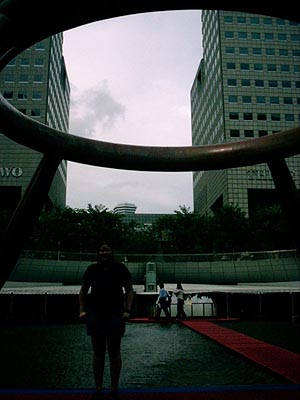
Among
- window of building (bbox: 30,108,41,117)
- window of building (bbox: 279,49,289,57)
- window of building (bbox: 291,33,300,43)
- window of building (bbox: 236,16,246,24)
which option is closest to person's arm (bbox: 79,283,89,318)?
window of building (bbox: 30,108,41,117)

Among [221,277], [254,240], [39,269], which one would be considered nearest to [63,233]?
[39,269]

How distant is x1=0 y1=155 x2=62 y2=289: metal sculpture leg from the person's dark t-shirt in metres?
7.54

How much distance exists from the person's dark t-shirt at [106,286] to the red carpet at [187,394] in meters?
1.15

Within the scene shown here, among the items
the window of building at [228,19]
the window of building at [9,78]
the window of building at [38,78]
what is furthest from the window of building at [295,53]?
the window of building at [9,78]

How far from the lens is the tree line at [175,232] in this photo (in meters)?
45.6

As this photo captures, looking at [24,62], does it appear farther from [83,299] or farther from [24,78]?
[83,299]

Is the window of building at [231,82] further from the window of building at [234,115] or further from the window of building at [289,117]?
the window of building at [289,117]

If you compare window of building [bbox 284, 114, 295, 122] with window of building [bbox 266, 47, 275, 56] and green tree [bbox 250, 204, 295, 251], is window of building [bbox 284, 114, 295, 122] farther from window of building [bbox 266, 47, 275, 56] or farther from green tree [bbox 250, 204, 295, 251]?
green tree [bbox 250, 204, 295, 251]

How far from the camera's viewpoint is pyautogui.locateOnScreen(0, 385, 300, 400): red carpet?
516 centimetres

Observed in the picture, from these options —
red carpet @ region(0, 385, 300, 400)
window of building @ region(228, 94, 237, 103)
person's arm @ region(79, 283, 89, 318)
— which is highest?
window of building @ region(228, 94, 237, 103)

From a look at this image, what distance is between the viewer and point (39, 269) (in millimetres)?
35125

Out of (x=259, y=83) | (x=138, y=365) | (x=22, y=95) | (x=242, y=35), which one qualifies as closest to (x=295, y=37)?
(x=242, y=35)

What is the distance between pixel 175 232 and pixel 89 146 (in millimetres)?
38468

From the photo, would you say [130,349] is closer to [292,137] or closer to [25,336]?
[25,336]
